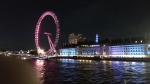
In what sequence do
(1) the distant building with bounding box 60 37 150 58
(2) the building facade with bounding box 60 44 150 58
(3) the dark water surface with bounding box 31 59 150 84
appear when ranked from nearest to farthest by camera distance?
(3) the dark water surface with bounding box 31 59 150 84, (2) the building facade with bounding box 60 44 150 58, (1) the distant building with bounding box 60 37 150 58

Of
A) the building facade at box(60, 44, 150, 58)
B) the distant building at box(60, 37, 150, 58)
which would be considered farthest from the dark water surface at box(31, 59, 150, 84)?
the distant building at box(60, 37, 150, 58)

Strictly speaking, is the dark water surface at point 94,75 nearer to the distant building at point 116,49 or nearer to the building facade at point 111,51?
the building facade at point 111,51

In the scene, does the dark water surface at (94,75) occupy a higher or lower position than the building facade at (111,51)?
lower

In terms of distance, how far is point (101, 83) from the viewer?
27.7m

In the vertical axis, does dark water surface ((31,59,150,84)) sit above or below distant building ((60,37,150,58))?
below

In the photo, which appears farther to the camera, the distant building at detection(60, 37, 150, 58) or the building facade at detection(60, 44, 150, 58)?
the distant building at detection(60, 37, 150, 58)

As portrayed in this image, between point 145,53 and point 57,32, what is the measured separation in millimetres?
48014

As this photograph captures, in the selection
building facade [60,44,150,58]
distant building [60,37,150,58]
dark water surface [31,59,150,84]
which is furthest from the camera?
distant building [60,37,150,58]

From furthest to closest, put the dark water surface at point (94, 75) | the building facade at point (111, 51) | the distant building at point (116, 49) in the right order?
the distant building at point (116, 49) → the building facade at point (111, 51) → the dark water surface at point (94, 75)

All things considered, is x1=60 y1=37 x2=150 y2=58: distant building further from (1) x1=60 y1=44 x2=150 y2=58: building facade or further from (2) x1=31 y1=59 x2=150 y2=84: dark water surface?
(2) x1=31 y1=59 x2=150 y2=84: dark water surface

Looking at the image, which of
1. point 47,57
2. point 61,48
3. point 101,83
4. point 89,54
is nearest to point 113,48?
point 89,54

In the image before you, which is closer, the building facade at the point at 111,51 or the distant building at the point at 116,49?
the building facade at the point at 111,51

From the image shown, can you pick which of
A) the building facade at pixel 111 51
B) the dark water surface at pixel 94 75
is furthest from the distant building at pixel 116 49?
the dark water surface at pixel 94 75

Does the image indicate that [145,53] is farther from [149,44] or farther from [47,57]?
[47,57]
